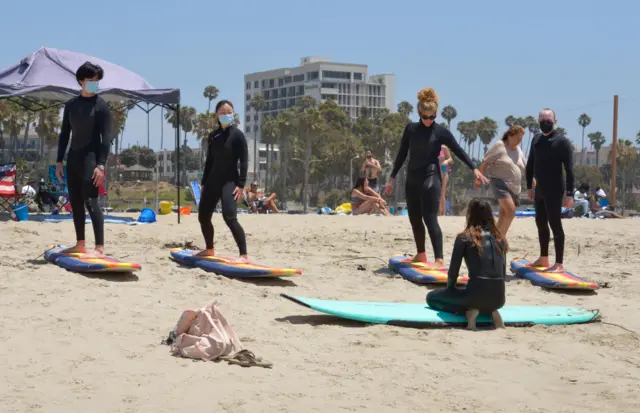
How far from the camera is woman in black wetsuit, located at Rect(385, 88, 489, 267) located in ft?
31.1

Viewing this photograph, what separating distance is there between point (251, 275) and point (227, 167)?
1.25 m

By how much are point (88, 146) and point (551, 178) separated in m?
5.00

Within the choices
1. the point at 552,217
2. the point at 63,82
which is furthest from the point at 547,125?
the point at 63,82

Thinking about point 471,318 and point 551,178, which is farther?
point 551,178

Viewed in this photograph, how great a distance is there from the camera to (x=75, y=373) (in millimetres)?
5141

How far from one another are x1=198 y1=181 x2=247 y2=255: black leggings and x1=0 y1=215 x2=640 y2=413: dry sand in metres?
0.57

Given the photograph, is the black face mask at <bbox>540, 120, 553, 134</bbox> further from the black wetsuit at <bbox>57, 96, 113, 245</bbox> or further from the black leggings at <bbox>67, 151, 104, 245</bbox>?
the black leggings at <bbox>67, 151, 104, 245</bbox>

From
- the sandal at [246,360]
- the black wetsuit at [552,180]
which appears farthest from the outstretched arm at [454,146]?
the sandal at [246,360]

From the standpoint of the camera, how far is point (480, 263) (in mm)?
6977

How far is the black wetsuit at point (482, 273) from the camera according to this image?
6.97 meters

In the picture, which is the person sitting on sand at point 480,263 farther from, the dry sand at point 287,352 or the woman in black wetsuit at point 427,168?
Answer: the woman in black wetsuit at point 427,168

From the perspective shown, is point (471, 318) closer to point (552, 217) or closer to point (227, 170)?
point (552, 217)

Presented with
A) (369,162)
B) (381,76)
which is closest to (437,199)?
(369,162)

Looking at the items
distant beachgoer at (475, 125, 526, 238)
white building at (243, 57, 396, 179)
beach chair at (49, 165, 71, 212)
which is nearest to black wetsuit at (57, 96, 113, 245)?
distant beachgoer at (475, 125, 526, 238)
